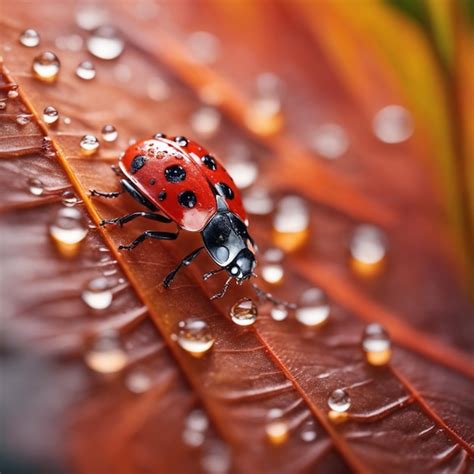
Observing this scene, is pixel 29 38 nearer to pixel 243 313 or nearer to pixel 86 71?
pixel 86 71

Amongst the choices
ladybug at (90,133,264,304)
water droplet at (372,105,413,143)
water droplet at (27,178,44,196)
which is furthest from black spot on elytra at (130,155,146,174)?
water droplet at (372,105,413,143)

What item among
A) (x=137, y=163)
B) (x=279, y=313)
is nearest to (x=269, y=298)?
(x=279, y=313)

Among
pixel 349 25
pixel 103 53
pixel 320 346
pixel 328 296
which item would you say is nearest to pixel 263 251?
pixel 328 296

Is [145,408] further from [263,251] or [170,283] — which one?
[263,251]

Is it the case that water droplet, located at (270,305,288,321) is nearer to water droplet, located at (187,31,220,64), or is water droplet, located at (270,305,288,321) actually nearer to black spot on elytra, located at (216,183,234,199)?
black spot on elytra, located at (216,183,234,199)

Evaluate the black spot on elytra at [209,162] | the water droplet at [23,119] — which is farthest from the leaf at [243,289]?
the black spot on elytra at [209,162]
